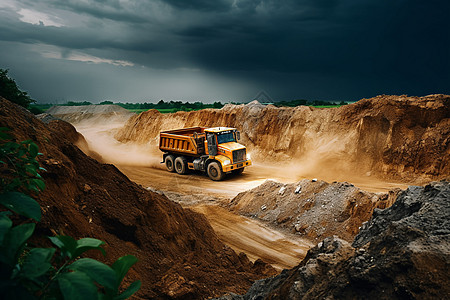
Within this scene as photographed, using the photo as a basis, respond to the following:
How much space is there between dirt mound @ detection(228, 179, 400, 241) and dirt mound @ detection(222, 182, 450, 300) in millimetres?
7517

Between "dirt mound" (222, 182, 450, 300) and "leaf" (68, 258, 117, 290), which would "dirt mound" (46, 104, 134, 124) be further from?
"leaf" (68, 258, 117, 290)

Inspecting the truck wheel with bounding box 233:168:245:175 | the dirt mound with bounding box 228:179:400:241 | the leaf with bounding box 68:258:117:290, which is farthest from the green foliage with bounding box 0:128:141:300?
the truck wheel with bounding box 233:168:245:175

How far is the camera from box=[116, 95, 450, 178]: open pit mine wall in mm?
19172

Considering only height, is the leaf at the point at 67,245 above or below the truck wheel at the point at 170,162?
above

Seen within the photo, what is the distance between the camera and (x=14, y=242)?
1.01 meters

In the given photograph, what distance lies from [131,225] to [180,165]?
1562cm

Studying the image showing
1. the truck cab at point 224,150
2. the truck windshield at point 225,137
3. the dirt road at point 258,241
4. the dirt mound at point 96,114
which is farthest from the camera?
the dirt mound at point 96,114

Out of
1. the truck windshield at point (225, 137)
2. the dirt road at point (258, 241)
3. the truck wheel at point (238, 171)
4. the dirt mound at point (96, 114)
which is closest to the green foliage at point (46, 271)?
the dirt road at point (258, 241)

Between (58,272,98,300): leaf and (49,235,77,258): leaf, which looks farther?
(49,235,77,258): leaf

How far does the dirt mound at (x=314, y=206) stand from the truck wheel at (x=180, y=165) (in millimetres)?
6709

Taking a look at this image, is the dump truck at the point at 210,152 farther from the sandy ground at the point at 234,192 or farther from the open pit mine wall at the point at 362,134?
the open pit mine wall at the point at 362,134

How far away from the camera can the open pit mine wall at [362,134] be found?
19.2 metres

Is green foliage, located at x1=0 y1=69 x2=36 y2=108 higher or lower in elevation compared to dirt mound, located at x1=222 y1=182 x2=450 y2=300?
higher

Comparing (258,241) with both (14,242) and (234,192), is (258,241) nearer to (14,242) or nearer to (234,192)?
(234,192)
